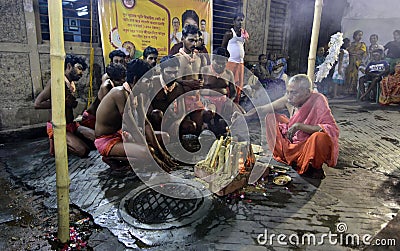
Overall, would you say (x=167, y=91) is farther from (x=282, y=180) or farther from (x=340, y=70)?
A: (x=340, y=70)

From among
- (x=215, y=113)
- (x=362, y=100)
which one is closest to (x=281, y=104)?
(x=215, y=113)

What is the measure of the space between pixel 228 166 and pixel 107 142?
1829 millimetres

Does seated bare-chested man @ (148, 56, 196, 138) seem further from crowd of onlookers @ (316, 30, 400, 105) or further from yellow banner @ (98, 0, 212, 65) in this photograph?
crowd of onlookers @ (316, 30, 400, 105)

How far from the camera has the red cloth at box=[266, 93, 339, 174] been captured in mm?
3990

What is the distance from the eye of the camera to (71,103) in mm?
4781

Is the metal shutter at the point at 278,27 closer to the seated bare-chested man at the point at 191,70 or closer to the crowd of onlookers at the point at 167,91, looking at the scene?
the crowd of onlookers at the point at 167,91

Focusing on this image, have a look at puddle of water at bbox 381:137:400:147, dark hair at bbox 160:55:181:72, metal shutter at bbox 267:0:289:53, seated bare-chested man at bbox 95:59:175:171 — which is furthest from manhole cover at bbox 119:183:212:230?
metal shutter at bbox 267:0:289:53

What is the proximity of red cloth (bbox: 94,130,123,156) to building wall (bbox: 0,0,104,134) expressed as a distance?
296 cm

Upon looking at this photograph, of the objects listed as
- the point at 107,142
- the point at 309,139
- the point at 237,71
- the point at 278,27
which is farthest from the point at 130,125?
the point at 278,27

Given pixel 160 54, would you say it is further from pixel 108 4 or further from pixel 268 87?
pixel 268 87

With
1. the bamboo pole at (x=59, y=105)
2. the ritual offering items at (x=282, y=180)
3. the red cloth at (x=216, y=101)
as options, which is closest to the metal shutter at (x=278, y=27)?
the red cloth at (x=216, y=101)

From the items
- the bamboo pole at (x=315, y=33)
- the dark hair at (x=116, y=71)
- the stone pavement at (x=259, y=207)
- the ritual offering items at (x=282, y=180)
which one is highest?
the bamboo pole at (x=315, y=33)

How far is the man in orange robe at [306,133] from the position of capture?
4004 millimetres

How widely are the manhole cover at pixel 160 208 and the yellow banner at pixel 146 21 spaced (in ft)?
13.9
